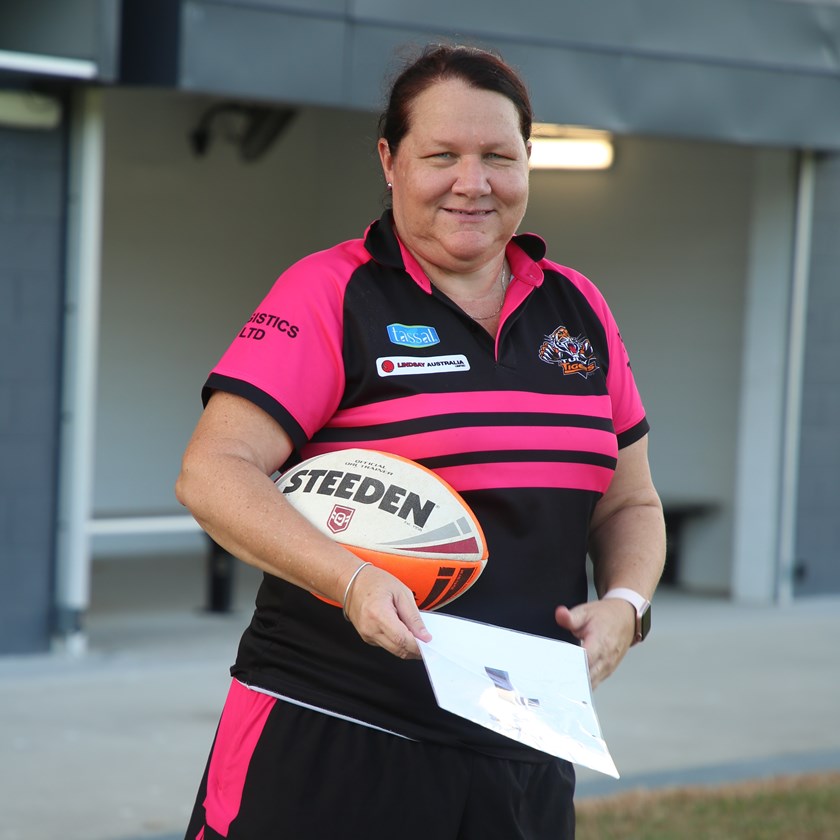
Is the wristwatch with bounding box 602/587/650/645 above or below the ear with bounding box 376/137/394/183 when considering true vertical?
below

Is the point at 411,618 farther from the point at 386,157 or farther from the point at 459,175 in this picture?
the point at 386,157

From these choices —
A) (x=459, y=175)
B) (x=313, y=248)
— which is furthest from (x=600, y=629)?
(x=313, y=248)

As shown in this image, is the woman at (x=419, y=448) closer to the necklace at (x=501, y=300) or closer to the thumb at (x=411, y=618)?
the necklace at (x=501, y=300)

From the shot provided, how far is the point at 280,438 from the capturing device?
200cm

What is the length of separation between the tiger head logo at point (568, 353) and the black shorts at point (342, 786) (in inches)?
24.4

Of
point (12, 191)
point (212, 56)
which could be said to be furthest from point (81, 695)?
point (212, 56)

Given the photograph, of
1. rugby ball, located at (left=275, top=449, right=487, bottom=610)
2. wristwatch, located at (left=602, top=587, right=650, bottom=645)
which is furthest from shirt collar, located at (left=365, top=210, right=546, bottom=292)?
wristwatch, located at (left=602, top=587, right=650, bottom=645)

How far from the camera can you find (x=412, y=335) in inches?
81.8

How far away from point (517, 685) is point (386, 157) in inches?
35.0

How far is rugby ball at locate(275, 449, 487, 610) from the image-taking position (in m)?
1.95

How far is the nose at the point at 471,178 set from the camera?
2.11m

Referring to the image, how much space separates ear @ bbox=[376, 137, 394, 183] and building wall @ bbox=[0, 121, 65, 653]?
3.94 meters

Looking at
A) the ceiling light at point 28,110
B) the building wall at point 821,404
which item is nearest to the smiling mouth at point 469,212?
the ceiling light at point 28,110

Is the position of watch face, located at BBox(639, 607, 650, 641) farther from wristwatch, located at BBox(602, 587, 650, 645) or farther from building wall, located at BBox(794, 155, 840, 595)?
building wall, located at BBox(794, 155, 840, 595)
